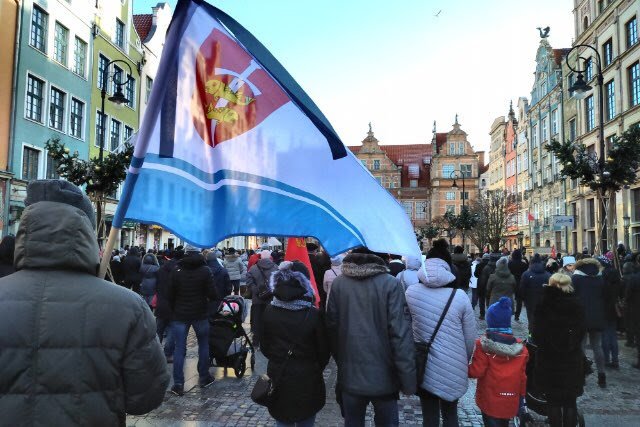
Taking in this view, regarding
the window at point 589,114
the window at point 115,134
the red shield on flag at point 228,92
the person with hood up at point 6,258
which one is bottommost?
the person with hood up at point 6,258

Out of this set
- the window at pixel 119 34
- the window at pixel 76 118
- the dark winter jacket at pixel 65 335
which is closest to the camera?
the dark winter jacket at pixel 65 335

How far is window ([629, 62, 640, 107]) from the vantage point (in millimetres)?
27984

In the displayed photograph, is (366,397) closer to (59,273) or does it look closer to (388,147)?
(59,273)

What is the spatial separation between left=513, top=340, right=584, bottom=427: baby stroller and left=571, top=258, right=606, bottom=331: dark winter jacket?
3.15 meters

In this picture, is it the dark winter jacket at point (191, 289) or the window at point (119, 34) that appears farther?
the window at point (119, 34)

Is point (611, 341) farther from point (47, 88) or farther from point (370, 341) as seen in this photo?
point (47, 88)

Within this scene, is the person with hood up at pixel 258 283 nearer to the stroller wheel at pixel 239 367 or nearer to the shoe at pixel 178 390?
the stroller wheel at pixel 239 367

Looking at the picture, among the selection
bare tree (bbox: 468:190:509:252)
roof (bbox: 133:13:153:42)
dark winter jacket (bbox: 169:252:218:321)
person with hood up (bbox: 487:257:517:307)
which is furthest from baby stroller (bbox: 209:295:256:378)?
roof (bbox: 133:13:153:42)

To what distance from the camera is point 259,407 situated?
636 centimetres

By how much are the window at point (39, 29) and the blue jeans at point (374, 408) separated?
25.6 meters

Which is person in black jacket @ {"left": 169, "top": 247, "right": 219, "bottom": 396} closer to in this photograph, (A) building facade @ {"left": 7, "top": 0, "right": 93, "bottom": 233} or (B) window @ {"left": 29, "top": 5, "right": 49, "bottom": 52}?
(A) building facade @ {"left": 7, "top": 0, "right": 93, "bottom": 233}

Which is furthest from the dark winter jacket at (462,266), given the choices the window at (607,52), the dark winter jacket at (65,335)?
the window at (607,52)

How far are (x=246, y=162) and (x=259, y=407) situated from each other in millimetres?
3944

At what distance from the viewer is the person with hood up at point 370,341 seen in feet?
13.0
